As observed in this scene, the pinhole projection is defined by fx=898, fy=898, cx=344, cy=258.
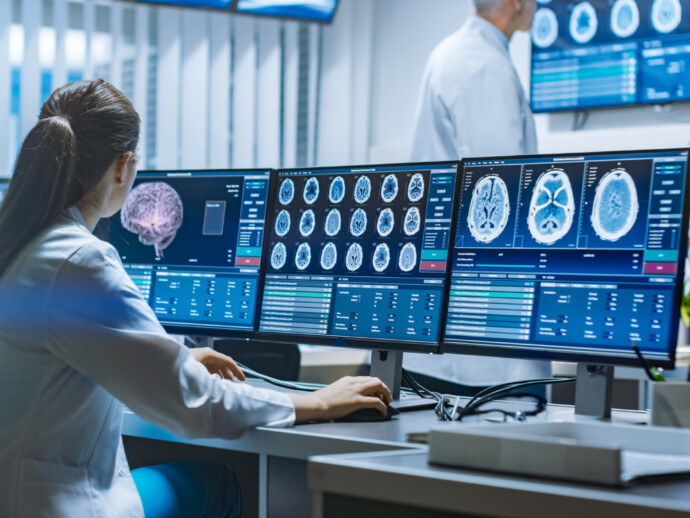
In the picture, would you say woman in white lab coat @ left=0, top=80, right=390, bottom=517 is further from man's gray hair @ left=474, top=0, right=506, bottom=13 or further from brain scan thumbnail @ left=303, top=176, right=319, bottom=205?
man's gray hair @ left=474, top=0, right=506, bottom=13

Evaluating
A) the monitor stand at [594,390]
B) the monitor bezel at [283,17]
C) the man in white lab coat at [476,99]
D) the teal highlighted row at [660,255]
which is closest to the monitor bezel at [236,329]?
the monitor stand at [594,390]

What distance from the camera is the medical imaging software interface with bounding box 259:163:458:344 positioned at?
162 centimetres

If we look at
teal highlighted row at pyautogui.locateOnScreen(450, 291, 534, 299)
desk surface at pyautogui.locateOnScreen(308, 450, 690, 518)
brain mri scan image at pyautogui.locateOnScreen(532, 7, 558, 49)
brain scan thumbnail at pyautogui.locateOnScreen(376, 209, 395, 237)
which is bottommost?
desk surface at pyautogui.locateOnScreen(308, 450, 690, 518)

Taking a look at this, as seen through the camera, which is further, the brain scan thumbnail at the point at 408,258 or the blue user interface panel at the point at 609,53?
the blue user interface panel at the point at 609,53

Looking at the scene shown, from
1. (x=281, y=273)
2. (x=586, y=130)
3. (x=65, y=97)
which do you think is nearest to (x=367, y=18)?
(x=586, y=130)

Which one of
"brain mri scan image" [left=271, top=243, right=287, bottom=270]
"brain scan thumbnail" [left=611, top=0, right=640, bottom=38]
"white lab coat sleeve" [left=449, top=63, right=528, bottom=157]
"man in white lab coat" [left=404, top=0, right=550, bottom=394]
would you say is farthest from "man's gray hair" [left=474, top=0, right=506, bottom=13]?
"brain mri scan image" [left=271, top=243, right=287, bottom=270]

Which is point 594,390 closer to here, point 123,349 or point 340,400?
point 340,400

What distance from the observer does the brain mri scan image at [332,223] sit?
173cm

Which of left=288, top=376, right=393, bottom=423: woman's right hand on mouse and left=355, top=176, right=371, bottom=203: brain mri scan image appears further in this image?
left=355, top=176, right=371, bottom=203: brain mri scan image

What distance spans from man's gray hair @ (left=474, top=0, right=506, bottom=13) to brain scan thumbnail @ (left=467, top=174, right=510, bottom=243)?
128 cm

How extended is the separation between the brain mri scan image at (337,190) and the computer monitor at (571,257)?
0.25 metres

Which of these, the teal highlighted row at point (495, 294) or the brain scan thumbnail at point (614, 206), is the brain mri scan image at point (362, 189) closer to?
the teal highlighted row at point (495, 294)

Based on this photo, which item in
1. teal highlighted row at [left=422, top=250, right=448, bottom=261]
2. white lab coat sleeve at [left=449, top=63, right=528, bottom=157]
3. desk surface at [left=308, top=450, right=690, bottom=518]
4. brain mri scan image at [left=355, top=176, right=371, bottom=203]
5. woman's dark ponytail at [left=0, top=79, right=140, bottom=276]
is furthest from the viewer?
white lab coat sleeve at [left=449, top=63, right=528, bottom=157]

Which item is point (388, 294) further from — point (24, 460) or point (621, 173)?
point (24, 460)
